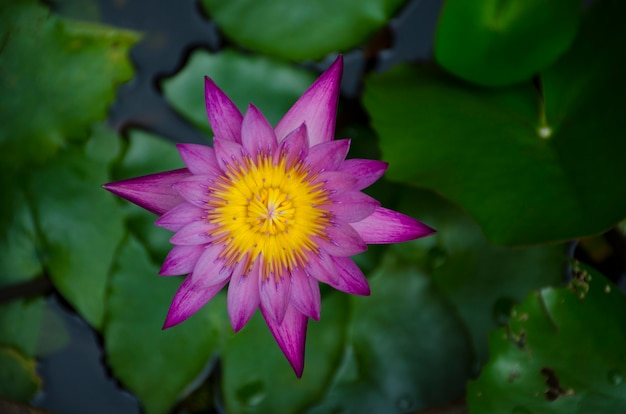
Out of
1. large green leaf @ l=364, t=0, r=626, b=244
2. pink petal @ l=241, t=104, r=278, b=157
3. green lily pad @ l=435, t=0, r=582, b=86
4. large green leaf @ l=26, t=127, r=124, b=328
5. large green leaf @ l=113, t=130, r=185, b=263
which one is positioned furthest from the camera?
large green leaf @ l=26, t=127, r=124, b=328

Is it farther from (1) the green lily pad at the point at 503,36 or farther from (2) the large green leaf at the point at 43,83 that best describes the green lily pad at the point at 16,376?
(1) the green lily pad at the point at 503,36

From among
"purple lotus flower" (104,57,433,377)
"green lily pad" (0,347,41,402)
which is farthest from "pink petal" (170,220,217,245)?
"green lily pad" (0,347,41,402)

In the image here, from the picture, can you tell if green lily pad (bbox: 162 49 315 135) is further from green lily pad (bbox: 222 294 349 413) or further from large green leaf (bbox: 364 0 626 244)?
green lily pad (bbox: 222 294 349 413)

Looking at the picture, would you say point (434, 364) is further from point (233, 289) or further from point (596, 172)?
point (233, 289)

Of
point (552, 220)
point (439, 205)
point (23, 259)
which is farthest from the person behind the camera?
point (23, 259)

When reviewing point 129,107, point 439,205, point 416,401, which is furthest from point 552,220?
point 129,107

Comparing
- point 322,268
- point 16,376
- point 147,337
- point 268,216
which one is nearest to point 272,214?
point 268,216

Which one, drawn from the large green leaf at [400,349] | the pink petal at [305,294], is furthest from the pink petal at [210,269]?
the large green leaf at [400,349]
